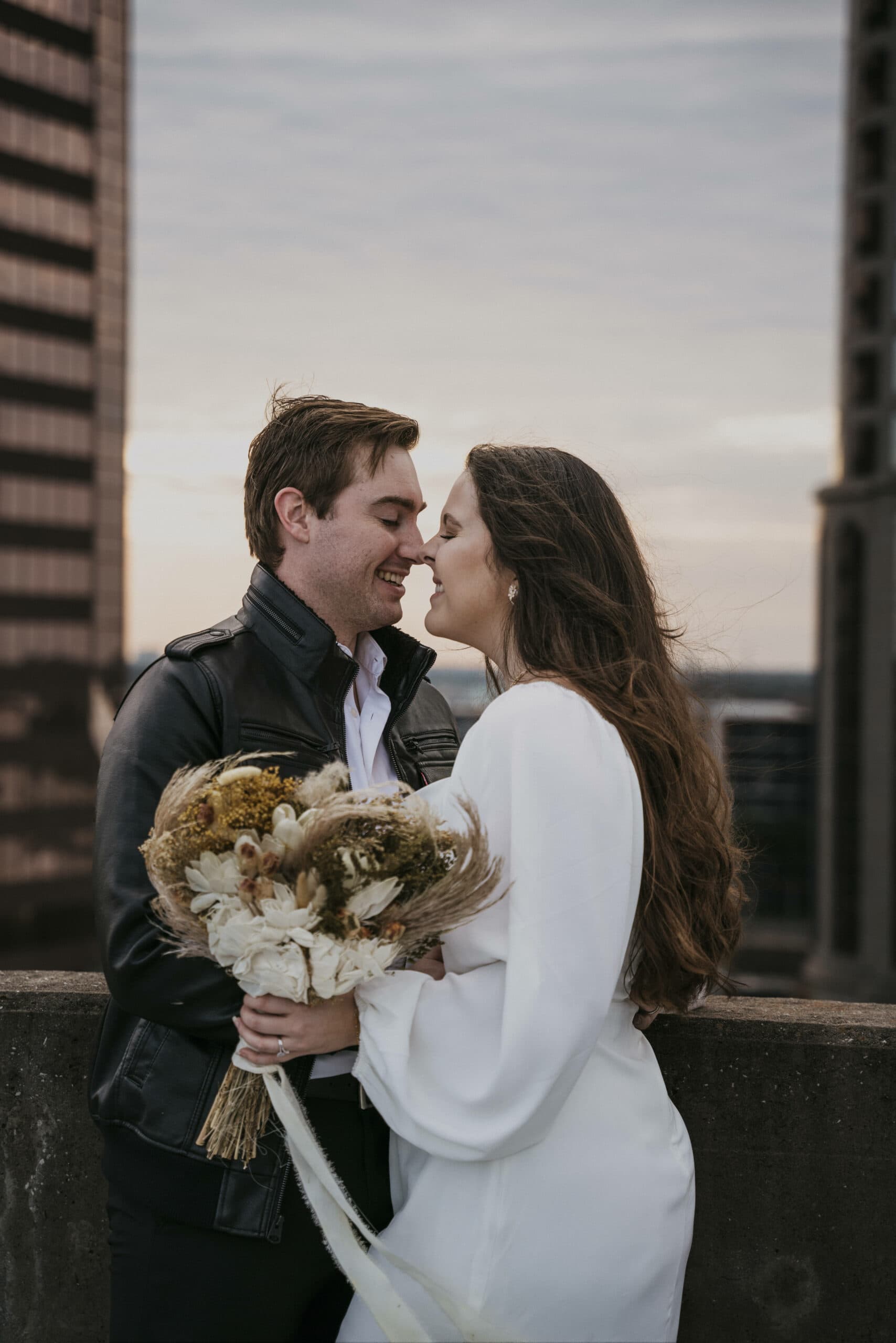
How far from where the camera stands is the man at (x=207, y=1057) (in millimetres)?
2605

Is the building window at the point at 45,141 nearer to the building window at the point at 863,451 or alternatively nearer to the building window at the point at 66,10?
the building window at the point at 66,10

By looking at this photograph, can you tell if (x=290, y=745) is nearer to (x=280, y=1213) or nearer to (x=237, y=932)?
(x=237, y=932)

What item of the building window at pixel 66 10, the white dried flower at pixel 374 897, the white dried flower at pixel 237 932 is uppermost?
the building window at pixel 66 10

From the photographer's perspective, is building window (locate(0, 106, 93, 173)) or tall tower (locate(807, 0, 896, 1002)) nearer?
tall tower (locate(807, 0, 896, 1002))

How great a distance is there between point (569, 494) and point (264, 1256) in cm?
177

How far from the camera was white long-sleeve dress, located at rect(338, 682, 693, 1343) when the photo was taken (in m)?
2.35

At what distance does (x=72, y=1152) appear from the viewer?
3463 mm

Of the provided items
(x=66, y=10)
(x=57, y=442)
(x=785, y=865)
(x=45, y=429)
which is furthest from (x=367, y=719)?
(x=785, y=865)

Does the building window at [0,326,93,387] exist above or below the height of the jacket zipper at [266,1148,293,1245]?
above

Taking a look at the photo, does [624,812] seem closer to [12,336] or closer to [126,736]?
[126,736]

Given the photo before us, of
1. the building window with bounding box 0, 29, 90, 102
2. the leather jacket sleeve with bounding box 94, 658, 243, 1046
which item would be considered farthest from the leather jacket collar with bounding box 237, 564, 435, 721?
the building window with bounding box 0, 29, 90, 102

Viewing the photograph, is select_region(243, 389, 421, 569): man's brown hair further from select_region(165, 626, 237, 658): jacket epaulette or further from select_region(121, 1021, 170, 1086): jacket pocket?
select_region(121, 1021, 170, 1086): jacket pocket

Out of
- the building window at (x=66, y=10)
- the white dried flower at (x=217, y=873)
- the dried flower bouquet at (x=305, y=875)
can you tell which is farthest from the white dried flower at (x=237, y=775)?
the building window at (x=66, y=10)

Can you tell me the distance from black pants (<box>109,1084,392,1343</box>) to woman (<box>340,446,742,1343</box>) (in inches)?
7.1
